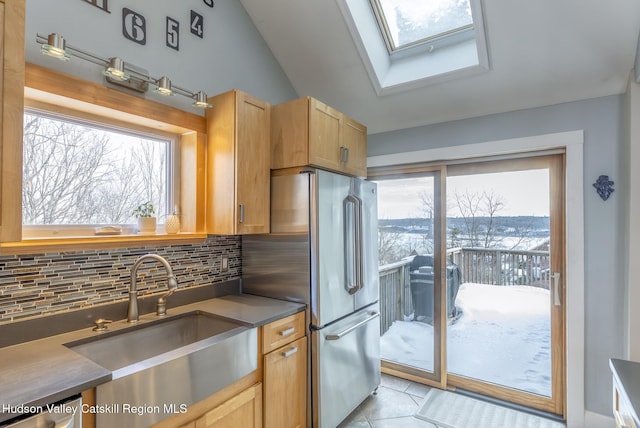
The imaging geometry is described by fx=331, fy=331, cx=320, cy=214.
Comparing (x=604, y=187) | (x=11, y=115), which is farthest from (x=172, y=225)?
(x=604, y=187)

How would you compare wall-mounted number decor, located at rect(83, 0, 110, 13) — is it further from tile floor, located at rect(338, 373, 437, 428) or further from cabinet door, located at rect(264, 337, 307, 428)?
tile floor, located at rect(338, 373, 437, 428)

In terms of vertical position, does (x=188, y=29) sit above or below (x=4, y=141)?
above

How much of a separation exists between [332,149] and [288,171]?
37 centimetres

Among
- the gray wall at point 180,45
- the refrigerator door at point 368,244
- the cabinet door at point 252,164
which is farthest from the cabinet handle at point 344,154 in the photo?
the gray wall at point 180,45

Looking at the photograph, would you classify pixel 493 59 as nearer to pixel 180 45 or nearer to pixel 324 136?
pixel 324 136

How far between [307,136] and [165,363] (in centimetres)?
149

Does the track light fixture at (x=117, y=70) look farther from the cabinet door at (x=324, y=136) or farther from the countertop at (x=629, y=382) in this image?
the countertop at (x=629, y=382)

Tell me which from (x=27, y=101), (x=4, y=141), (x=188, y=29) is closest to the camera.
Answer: (x=4, y=141)

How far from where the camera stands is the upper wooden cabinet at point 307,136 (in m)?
2.18

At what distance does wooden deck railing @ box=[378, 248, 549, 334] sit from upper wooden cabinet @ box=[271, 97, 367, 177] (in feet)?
4.07

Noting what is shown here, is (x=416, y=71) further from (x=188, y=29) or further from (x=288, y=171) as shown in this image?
(x=188, y=29)

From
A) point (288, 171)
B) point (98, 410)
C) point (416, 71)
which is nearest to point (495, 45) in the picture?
point (416, 71)

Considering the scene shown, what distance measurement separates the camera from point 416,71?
2635mm

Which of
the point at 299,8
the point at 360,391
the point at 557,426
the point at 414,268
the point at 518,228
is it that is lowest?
the point at 557,426
